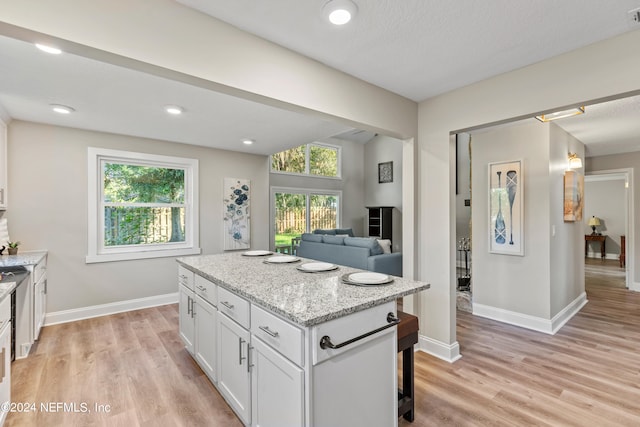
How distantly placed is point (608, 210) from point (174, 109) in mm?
10560

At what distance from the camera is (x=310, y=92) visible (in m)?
2.08

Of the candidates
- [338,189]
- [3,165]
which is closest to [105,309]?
[3,165]

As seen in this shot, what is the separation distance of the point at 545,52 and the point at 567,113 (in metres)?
1.33

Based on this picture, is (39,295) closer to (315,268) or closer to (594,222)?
(315,268)

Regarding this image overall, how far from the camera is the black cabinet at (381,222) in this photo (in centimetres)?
777

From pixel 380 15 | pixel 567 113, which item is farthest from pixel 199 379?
pixel 567 113

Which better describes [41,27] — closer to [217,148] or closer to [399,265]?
[217,148]

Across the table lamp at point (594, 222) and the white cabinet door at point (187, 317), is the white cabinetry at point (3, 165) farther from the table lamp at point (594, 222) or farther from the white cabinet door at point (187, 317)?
the table lamp at point (594, 222)

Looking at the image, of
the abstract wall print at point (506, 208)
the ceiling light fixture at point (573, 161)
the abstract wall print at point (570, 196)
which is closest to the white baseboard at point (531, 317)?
the abstract wall print at point (506, 208)

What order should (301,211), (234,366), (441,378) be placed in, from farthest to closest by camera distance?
(301,211) < (441,378) < (234,366)

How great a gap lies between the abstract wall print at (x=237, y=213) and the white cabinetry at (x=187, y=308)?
2.20 metres

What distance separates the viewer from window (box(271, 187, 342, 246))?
7.03m

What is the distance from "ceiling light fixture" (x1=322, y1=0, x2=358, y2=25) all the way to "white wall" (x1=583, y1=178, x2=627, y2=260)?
9.84m

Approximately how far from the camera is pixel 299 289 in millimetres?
1740
